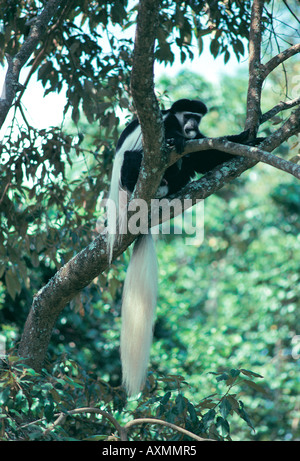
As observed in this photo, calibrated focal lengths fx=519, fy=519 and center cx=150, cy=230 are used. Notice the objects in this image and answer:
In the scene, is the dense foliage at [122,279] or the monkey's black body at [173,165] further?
the monkey's black body at [173,165]

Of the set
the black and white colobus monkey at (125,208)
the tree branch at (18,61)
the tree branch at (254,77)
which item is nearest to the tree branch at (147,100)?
the black and white colobus monkey at (125,208)

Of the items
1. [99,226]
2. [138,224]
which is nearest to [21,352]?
[138,224]

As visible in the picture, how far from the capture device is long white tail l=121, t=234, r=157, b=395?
213cm

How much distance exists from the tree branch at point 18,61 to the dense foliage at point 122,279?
35 cm

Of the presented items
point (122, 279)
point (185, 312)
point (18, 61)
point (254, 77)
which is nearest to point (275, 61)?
point (254, 77)

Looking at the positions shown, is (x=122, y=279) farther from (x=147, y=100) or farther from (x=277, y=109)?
(x=147, y=100)

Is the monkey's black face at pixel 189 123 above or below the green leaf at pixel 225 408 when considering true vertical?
above

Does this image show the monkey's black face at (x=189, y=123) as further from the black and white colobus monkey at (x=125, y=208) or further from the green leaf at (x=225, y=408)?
the green leaf at (x=225, y=408)

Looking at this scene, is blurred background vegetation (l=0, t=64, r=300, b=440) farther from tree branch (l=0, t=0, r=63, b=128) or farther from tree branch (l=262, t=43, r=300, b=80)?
tree branch (l=262, t=43, r=300, b=80)

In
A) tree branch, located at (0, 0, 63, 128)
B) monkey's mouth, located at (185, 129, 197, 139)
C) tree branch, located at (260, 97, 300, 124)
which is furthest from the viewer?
monkey's mouth, located at (185, 129, 197, 139)

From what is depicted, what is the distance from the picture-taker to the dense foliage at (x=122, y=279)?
5.73 ft

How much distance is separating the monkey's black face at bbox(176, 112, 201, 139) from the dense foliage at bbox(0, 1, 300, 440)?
0.21 m

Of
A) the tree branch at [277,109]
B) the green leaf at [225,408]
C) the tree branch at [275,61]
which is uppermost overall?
the tree branch at [275,61]

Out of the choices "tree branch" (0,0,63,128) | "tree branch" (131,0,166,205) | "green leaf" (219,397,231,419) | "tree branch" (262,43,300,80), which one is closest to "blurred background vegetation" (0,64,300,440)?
"green leaf" (219,397,231,419)
